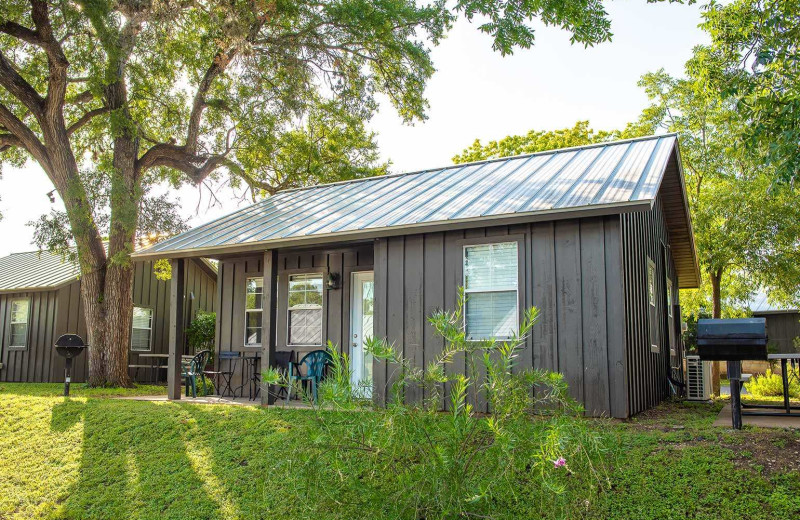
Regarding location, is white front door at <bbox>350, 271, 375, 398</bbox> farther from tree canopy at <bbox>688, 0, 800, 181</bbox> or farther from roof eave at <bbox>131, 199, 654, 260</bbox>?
tree canopy at <bbox>688, 0, 800, 181</bbox>

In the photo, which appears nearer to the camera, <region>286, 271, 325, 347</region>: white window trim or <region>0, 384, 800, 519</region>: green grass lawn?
<region>0, 384, 800, 519</region>: green grass lawn

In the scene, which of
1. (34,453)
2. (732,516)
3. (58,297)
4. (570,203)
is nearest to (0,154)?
(58,297)

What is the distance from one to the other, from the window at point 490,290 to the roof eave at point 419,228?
497 mm

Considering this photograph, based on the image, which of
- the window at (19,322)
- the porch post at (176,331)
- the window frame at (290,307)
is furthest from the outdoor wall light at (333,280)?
the window at (19,322)

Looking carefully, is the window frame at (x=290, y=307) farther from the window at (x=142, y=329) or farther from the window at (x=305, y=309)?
the window at (x=142, y=329)

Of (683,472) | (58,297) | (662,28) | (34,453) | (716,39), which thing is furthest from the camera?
(58,297)

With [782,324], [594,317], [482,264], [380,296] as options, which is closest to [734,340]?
[594,317]

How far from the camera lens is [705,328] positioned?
22.8 ft

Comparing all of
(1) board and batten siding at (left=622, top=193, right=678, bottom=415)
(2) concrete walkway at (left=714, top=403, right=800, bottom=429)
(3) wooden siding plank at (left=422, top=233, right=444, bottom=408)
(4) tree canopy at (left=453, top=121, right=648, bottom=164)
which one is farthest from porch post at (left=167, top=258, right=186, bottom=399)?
(4) tree canopy at (left=453, top=121, right=648, bottom=164)

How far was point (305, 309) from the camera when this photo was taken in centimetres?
1138

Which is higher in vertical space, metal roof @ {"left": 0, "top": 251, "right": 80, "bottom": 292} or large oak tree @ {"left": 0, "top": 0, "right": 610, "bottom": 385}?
large oak tree @ {"left": 0, "top": 0, "right": 610, "bottom": 385}

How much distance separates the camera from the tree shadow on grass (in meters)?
6.82

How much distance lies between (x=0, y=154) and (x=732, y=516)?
19306 mm

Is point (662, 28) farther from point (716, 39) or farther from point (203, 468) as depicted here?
point (203, 468)
